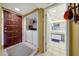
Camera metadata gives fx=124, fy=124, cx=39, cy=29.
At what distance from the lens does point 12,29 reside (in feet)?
4.31

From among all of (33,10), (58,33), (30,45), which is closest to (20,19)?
(33,10)

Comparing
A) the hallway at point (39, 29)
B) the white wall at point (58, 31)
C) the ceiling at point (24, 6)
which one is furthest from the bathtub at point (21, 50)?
the ceiling at point (24, 6)

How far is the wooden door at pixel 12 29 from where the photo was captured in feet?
4.28

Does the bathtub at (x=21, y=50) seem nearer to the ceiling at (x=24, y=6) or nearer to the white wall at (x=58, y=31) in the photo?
the white wall at (x=58, y=31)

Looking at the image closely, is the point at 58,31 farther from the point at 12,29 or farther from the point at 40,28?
the point at 12,29

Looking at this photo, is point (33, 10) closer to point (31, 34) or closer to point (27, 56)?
point (31, 34)

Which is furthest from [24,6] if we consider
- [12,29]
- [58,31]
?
[58,31]

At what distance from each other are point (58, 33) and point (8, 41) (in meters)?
0.54

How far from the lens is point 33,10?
1.35 meters

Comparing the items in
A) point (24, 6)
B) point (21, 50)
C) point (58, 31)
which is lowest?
point (21, 50)

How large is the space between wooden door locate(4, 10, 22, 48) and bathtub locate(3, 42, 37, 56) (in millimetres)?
44

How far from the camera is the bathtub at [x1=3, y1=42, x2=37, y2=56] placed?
1305 millimetres

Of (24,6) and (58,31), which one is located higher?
(24,6)

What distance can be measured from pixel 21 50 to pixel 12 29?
9.7 inches
